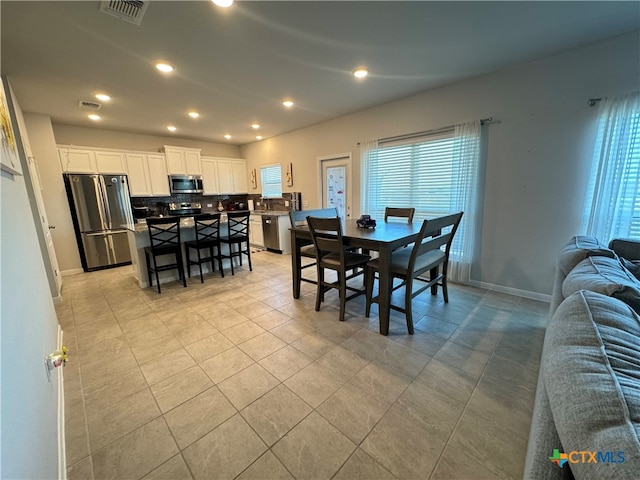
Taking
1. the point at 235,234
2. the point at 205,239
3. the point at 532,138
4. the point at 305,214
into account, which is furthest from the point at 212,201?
the point at 532,138

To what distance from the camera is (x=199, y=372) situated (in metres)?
1.88

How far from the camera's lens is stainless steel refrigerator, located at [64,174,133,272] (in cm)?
421

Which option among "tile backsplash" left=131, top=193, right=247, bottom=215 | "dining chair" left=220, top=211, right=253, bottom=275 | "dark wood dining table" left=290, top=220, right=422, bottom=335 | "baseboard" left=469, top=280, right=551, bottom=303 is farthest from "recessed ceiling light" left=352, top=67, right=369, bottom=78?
"tile backsplash" left=131, top=193, right=247, bottom=215

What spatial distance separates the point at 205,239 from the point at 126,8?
270 centimetres

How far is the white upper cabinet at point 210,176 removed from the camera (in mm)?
6039

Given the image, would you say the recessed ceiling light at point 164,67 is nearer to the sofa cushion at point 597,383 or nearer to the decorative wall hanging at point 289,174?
the decorative wall hanging at point 289,174

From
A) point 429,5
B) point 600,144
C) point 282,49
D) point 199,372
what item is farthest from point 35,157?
point 600,144

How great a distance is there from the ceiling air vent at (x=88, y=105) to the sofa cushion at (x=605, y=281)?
5418 millimetres

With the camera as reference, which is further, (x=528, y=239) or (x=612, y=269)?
(x=528, y=239)

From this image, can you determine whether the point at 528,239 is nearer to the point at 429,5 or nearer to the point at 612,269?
the point at 612,269

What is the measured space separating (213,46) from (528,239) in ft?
12.6

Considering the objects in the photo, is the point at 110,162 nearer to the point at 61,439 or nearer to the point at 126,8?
the point at 126,8

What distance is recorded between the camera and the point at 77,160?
4.34m

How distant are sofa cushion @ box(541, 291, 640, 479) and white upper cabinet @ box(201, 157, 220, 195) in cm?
653
